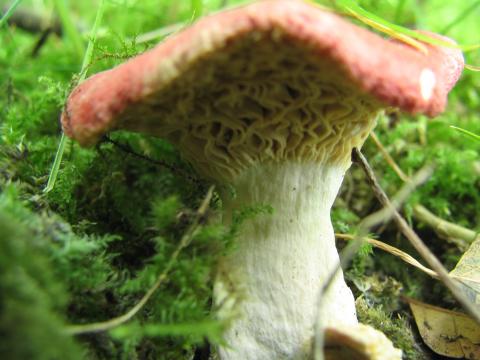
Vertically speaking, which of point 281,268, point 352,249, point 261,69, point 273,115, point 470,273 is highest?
point 261,69

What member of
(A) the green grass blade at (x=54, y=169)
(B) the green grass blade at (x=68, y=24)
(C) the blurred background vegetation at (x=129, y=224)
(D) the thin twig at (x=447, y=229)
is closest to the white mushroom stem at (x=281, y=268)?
(C) the blurred background vegetation at (x=129, y=224)

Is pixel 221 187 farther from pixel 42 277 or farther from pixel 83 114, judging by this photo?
pixel 42 277

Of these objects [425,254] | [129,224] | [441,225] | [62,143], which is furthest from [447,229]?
[62,143]

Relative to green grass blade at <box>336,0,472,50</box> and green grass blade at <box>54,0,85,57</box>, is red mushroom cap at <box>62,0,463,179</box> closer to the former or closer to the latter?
green grass blade at <box>336,0,472,50</box>

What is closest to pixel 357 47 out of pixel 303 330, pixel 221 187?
pixel 221 187

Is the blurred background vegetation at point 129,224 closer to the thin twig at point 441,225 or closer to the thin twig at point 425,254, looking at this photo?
the thin twig at point 441,225

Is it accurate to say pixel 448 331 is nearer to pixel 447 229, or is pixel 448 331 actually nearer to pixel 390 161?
pixel 447 229
